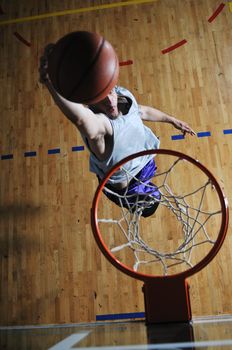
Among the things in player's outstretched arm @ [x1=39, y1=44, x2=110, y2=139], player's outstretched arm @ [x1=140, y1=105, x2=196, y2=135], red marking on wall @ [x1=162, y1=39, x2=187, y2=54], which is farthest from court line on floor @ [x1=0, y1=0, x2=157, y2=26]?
player's outstretched arm @ [x1=39, y1=44, x2=110, y2=139]

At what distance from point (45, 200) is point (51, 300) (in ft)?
2.58

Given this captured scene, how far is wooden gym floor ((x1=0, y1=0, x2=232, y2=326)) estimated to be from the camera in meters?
2.86

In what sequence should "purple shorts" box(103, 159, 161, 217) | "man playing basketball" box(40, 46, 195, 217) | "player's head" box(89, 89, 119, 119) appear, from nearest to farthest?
"man playing basketball" box(40, 46, 195, 217) → "player's head" box(89, 89, 119, 119) → "purple shorts" box(103, 159, 161, 217)

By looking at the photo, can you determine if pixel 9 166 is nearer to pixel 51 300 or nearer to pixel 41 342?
pixel 51 300

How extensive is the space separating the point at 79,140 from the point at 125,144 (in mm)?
1119

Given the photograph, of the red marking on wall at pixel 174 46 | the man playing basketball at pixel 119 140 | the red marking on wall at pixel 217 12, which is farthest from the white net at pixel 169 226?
the red marking on wall at pixel 217 12

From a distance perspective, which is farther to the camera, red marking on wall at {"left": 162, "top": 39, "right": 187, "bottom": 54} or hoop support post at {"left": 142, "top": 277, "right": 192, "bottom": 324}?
red marking on wall at {"left": 162, "top": 39, "right": 187, "bottom": 54}

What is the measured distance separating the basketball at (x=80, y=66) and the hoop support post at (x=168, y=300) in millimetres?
938

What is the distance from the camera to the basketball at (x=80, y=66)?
5.16 feet

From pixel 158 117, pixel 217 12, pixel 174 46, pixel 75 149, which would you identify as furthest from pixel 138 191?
pixel 217 12

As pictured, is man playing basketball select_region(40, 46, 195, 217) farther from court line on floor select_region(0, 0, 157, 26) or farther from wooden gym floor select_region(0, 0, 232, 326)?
court line on floor select_region(0, 0, 157, 26)

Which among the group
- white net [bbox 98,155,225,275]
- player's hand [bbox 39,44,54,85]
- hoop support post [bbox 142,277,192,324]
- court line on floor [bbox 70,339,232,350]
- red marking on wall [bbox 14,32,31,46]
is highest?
red marking on wall [bbox 14,32,31,46]

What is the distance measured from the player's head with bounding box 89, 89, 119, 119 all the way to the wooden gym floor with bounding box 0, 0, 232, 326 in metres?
1.10

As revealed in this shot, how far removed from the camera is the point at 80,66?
1.60 meters
